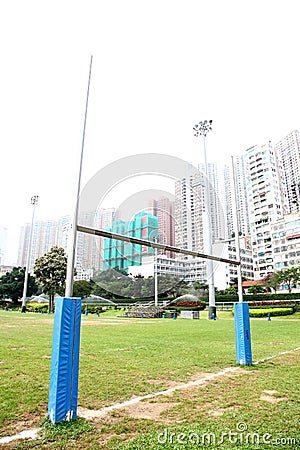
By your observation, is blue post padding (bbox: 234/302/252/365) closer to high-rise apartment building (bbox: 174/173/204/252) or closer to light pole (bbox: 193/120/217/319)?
high-rise apartment building (bbox: 174/173/204/252)

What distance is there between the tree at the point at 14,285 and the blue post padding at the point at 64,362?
135 ft

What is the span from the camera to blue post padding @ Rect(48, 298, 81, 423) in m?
2.78

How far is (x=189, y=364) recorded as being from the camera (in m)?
5.40

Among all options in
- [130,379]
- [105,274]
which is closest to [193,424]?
[130,379]

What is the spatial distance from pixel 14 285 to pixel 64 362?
137 feet

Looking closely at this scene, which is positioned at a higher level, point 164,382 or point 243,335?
point 243,335

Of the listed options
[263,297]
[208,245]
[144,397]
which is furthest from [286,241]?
[144,397]

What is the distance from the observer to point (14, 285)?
134ft

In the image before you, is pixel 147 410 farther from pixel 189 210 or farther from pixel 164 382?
pixel 189 210

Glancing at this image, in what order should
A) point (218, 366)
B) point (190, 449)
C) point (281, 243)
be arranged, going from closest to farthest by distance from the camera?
point (190, 449), point (218, 366), point (281, 243)

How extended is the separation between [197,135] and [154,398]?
2160 cm

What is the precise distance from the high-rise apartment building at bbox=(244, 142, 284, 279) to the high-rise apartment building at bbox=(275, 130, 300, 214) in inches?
114

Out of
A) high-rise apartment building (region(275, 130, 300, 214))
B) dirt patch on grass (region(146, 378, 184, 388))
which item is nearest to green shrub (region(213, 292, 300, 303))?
dirt patch on grass (region(146, 378, 184, 388))

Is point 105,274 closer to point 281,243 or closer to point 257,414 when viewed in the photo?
point 257,414
